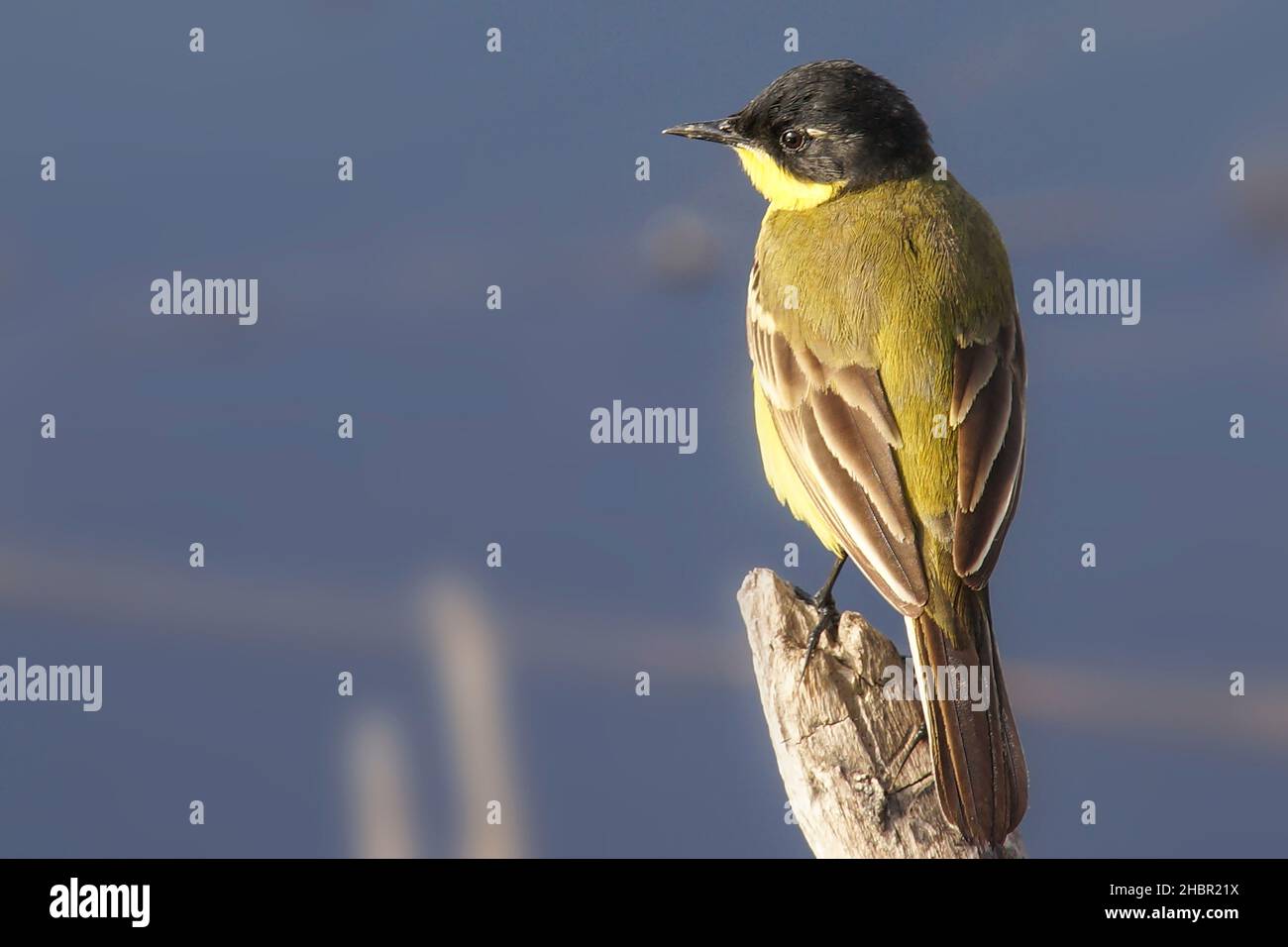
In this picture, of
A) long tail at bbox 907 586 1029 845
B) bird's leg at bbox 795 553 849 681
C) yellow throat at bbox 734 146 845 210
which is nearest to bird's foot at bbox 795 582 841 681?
bird's leg at bbox 795 553 849 681

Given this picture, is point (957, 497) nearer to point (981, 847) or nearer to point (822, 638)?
point (822, 638)

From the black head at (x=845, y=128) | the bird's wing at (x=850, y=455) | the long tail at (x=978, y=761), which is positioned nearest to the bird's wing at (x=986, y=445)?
the bird's wing at (x=850, y=455)

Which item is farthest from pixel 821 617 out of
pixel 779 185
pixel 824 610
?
pixel 779 185

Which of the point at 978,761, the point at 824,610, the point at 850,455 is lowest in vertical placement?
the point at 978,761

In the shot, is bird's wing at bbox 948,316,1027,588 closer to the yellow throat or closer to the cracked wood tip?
the cracked wood tip

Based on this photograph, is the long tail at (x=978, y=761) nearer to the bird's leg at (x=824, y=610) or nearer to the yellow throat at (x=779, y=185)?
the bird's leg at (x=824, y=610)

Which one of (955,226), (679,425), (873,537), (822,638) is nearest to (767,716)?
(822,638)

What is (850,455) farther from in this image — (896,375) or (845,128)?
(845,128)
